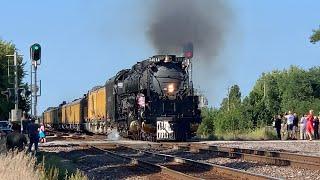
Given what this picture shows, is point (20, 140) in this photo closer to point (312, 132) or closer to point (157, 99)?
point (157, 99)

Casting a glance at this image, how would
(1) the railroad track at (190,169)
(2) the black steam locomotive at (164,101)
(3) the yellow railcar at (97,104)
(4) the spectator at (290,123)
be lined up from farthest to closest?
(3) the yellow railcar at (97,104)
(4) the spectator at (290,123)
(2) the black steam locomotive at (164,101)
(1) the railroad track at (190,169)

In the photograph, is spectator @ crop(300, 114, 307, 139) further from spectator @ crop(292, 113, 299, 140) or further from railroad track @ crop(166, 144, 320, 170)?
railroad track @ crop(166, 144, 320, 170)

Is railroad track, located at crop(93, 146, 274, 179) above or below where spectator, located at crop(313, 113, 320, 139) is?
below

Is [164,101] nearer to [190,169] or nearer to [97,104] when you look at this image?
[97,104]

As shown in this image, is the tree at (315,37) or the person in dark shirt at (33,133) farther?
the tree at (315,37)

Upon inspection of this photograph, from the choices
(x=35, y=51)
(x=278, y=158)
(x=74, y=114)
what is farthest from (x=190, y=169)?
(x=74, y=114)

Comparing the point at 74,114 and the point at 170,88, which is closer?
the point at 170,88

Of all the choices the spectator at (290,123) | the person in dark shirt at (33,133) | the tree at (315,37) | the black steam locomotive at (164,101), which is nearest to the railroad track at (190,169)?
the person in dark shirt at (33,133)

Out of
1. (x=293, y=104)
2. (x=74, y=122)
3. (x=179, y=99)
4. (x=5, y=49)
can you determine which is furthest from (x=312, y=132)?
(x=293, y=104)

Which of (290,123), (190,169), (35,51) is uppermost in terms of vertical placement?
(35,51)

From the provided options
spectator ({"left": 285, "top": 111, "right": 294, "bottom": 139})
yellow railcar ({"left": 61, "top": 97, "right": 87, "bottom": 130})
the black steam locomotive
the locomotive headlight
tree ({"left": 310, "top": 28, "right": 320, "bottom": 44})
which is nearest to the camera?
the black steam locomotive

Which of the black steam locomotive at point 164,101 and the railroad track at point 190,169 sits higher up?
the black steam locomotive at point 164,101

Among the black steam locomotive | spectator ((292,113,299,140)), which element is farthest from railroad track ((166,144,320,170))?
spectator ((292,113,299,140))

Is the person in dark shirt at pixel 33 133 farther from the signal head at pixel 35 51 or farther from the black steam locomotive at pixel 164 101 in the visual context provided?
the black steam locomotive at pixel 164 101
